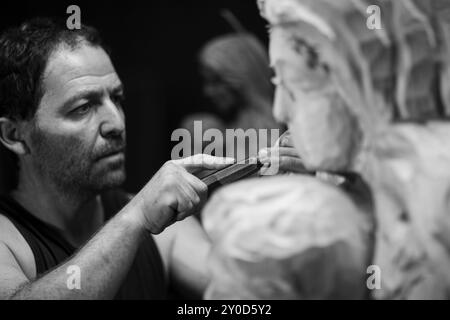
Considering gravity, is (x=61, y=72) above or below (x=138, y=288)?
above

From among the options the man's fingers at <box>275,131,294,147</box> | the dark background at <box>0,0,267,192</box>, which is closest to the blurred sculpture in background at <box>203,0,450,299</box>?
the man's fingers at <box>275,131,294,147</box>

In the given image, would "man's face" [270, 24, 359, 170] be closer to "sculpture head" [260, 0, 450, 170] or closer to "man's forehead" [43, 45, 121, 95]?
"sculpture head" [260, 0, 450, 170]

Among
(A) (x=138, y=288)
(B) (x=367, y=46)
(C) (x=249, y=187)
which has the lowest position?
(A) (x=138, y=288)

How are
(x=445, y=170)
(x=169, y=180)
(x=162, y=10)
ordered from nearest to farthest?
(x=445, y=170) → (x=169, y=180) → (x=162, y=10)

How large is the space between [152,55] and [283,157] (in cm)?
106

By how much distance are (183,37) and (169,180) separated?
104cm

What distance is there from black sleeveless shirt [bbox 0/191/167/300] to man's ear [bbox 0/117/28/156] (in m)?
0.07

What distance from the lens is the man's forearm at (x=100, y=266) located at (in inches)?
26.1

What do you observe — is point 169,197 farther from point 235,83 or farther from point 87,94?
point 235,83

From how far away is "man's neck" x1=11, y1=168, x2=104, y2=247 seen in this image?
0.89m

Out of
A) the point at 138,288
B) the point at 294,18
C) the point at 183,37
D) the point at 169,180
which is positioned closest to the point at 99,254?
the point at 169,180

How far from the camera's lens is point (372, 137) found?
0.52 metres

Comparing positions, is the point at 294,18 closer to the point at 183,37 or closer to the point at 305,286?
the point at 305,286

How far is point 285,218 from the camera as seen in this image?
51 cm
